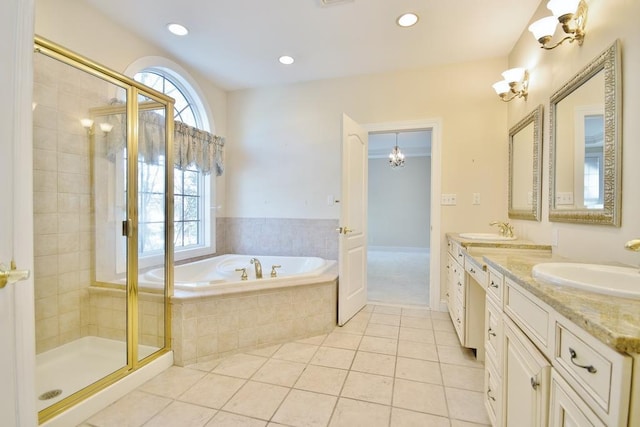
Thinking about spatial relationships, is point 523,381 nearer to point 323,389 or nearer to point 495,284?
point 495,284

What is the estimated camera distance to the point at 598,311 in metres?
0.66

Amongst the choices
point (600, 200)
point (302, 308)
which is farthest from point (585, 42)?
point (302, 308)

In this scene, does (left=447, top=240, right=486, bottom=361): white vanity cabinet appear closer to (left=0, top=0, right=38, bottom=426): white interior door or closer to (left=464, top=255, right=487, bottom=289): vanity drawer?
(left=464, top=255, right=487, bottom=289): vanity drawer

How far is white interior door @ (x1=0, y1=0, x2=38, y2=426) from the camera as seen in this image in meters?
0.75

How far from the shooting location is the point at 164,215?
207 cm

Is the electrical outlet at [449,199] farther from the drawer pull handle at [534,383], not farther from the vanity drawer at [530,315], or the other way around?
the drawer pull handle at [534,383]

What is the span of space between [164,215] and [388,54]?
97.1 inches

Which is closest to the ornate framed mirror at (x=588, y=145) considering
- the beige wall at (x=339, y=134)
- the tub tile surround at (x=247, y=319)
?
the beige wall at (x=339, y=134)

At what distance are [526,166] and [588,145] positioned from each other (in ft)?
2.73

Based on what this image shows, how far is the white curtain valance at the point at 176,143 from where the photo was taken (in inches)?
78.2

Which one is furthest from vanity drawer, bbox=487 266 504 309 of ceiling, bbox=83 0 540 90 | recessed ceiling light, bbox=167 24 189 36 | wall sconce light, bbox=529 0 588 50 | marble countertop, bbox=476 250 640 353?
recessed ceiling light, bbox=167 24 189 36

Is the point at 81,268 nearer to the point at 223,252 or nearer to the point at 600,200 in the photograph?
the point at 223,252

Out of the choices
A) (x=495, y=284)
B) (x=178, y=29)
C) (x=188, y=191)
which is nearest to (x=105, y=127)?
(x=178, y=29)

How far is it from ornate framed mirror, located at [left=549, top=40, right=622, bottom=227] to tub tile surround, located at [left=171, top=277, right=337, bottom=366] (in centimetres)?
173
